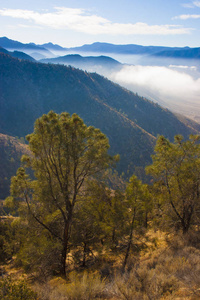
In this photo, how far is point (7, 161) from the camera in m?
114

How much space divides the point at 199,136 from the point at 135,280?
9.16 meters

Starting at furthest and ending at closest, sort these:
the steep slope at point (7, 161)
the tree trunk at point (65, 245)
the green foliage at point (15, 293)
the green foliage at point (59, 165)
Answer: the steep slope at point (7, 161) < the tree trunk at point (65, 245) < the green foliage at point (59, 165) < the green foliage at point (15, 293)

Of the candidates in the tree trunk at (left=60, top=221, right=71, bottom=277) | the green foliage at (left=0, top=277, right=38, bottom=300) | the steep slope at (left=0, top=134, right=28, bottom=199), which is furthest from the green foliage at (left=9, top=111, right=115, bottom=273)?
the steep slope at (left=0, top=134, right=28, bottom=199)

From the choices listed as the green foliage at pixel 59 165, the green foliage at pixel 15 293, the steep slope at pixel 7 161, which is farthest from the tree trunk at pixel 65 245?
the steep slope at pixel 7 161

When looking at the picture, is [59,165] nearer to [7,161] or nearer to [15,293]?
[15,293]

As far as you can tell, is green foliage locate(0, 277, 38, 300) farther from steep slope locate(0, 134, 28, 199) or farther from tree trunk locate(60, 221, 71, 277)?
steep slope locate(0, 134, 28, 199)

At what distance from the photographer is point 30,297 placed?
690 centimetres

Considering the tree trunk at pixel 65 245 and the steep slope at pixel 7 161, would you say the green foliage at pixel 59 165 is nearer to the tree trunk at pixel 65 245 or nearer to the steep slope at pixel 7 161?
the tree trunk at pixel 65 245

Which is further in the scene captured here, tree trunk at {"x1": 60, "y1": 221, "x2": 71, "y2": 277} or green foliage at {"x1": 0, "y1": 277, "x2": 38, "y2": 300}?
tree trunk at {"x1": 60, "y1": 221, "x2": 71, "y2": 277}

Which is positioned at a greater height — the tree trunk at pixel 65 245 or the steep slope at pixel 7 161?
the tree trunk at pixel 65 245

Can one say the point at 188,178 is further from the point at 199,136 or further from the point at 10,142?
the point at 10,142

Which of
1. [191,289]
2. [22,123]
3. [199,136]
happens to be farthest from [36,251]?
[22,123]

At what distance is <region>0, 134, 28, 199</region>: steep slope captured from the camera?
107725 mm

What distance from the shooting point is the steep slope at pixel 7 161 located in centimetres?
10772
